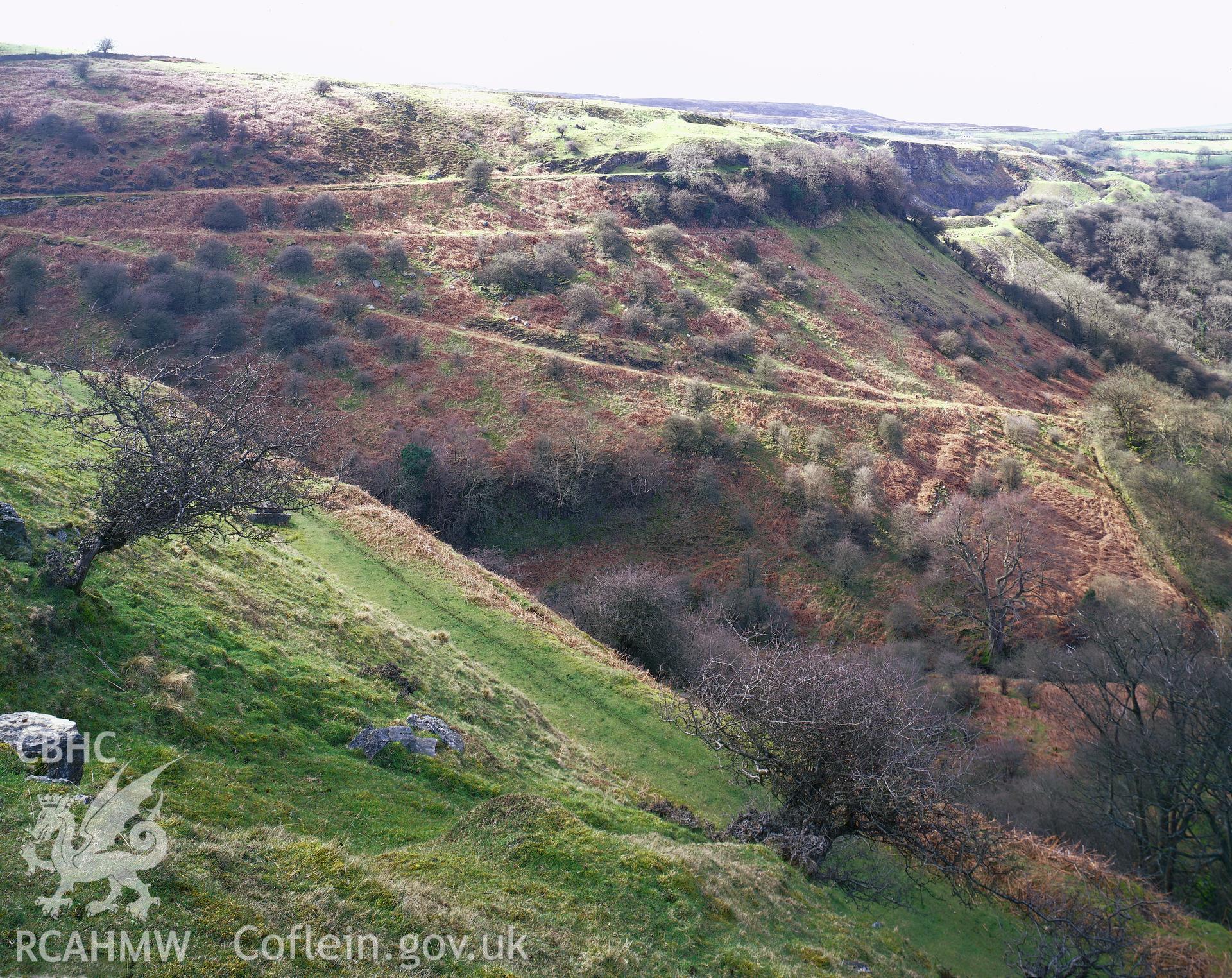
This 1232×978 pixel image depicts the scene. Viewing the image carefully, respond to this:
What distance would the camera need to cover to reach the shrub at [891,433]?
140 ft

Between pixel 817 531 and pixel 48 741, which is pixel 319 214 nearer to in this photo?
pixel 817 531

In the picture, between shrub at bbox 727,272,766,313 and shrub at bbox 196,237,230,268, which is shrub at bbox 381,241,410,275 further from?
shrub at bbox 727,272,766,313

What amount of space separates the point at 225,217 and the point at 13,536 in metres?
50.1

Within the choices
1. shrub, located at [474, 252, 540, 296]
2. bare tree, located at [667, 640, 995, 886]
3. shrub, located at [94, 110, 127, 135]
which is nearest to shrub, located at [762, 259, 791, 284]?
shrub, located at [474, 252, 540, 296]

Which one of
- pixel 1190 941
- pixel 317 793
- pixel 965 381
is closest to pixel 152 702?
pixel 317 793

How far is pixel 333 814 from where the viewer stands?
8734 mm

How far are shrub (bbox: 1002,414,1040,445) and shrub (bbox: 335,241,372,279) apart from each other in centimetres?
4796

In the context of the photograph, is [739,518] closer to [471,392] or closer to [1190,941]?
[471,392]

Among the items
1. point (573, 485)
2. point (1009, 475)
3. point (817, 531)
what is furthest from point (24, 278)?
point (1009, 475)

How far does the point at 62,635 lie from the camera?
915 centimetres

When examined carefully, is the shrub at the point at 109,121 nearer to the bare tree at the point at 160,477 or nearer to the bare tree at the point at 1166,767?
the bare tree at the point at 160,477

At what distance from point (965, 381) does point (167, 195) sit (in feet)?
214

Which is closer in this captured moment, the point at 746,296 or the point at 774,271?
the point at 746,296

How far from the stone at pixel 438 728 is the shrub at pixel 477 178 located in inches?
2290
